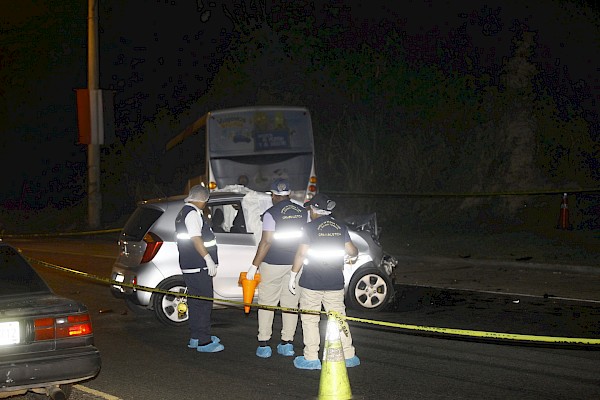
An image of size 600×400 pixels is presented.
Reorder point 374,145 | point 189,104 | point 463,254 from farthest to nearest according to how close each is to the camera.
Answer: point 189,104, point 374,145, point 463,254

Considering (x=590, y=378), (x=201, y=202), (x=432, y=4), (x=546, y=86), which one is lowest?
(x=590, y=378)

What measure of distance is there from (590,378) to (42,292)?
473 cm

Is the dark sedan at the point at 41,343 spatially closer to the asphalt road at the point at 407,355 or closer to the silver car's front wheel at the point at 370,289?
the asphalt road at the point at 407,355

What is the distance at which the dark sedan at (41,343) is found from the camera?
6.55 meters

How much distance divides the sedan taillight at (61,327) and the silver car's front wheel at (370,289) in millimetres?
5047

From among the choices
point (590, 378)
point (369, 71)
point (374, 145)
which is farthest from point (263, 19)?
point (590, 378)

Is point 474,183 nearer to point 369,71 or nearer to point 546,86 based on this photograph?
point 546,86

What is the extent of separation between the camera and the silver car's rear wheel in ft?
35.4

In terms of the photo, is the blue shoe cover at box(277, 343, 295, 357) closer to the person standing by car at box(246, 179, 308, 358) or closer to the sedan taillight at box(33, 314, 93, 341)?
the person standing by car at box(246, 179, 308, 358)

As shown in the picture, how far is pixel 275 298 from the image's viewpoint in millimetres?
9211

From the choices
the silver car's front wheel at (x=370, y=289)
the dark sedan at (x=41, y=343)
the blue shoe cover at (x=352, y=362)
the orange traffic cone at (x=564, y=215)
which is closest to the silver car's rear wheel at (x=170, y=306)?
the silver car's front wheel at (x=370, y=289)

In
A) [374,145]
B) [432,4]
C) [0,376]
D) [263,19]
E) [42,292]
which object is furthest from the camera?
[263,19]

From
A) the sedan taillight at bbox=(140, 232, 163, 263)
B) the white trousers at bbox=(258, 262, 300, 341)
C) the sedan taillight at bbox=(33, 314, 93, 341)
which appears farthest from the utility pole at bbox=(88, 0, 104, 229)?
the sedan taillight at bbox=(33, 314, 93, 341)

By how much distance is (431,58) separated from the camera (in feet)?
90.2
